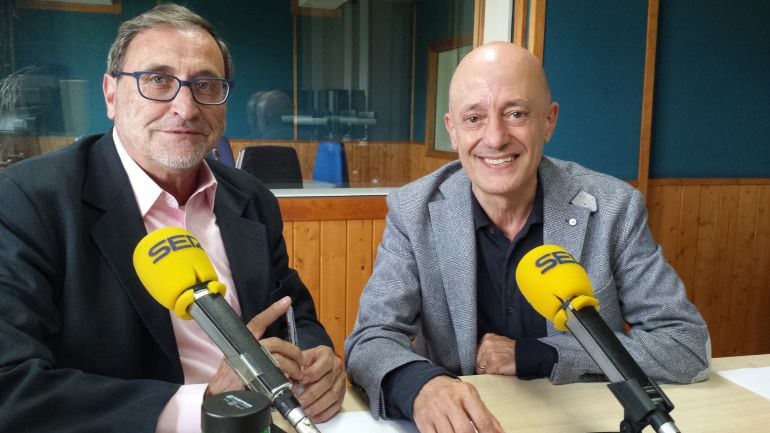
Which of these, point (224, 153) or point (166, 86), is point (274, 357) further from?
point (224, 153)

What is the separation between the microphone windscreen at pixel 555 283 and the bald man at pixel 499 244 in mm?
366

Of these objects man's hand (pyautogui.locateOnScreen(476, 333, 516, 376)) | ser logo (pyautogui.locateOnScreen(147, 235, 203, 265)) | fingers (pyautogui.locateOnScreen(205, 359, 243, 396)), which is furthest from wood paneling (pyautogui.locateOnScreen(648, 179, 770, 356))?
ser logo (pyautogui.locateOnScreen(147, 235, 203, 265))

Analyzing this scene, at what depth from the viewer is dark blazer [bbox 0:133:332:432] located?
983 mm

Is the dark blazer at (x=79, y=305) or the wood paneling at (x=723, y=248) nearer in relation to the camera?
the dark blazer at (x=79, y=305)

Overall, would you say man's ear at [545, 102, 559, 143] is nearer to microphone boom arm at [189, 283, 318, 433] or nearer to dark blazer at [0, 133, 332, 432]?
dark blazer at [0, 133, 332, 432]

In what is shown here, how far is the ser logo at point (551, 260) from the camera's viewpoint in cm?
95

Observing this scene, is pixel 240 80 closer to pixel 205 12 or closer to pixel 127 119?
pixel 205 12

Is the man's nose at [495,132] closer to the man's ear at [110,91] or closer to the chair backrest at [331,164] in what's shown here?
the man's ear at [110,91]

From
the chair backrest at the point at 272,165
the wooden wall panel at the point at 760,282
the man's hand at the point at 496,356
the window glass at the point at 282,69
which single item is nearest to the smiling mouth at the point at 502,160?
the man's hand at the point at 496,356

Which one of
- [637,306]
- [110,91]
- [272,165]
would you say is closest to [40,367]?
[110,91]

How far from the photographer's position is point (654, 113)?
11.0 ft

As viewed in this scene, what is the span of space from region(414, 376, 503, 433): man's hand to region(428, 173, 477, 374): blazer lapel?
15.1 inches

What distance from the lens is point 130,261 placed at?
4.05 ft

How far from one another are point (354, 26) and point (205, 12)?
1.25 metres
